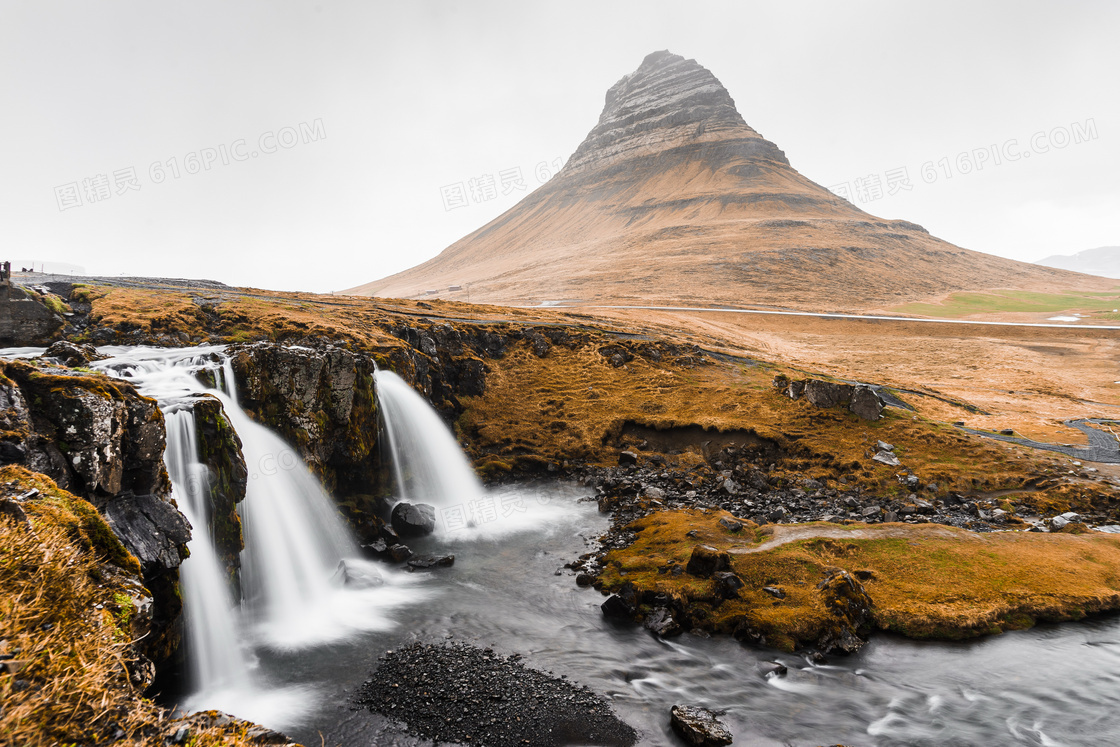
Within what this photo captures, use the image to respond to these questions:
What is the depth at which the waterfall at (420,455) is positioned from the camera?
29375 mm

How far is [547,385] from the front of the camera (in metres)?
43.1

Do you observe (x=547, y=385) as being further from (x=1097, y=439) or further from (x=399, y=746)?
(x=1097, y=439)

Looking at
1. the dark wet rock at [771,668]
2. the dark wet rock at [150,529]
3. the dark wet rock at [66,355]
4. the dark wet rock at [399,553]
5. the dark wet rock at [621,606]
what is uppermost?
the dark wet rock at [66,355]

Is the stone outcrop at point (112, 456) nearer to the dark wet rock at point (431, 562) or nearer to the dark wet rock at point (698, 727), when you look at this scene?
the dark wet rock at point (431, 562)

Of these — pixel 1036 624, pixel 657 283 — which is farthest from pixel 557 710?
pixel 657 283

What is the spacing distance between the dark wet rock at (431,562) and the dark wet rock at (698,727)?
11.8 meters

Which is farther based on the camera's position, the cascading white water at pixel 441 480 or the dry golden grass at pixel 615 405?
the dry golden grass at pixel 615 405

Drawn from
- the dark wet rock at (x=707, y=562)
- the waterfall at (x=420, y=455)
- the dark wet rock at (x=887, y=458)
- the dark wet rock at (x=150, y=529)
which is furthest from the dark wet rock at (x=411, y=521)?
the dark wet rock at (x=887, y=458)

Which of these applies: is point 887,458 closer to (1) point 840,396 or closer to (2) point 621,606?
(1) point 840,396

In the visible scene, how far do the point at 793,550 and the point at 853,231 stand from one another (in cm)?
16858

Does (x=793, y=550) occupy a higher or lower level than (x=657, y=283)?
lower

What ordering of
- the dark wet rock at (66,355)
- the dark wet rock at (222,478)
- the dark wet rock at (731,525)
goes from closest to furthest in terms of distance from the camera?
1. the dark wet rock at (222,478)
2. the dark wet rock at (66,355)
3. the dark wet rock at (731,525)

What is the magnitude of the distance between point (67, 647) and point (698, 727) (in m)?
12.7

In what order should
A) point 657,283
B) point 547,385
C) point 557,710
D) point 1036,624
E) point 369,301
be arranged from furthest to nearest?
point 657,283
point 369,301
point 547,385
point 1036,624
point 557,710
